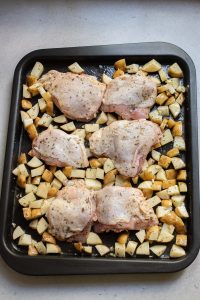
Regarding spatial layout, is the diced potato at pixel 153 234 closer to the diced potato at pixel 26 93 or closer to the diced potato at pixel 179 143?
the diced potato at pixel 179 143

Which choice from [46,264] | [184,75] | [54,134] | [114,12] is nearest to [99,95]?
[54,134]

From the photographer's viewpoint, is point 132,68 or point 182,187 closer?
point 182,187

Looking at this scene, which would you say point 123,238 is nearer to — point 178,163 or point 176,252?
point 176,252

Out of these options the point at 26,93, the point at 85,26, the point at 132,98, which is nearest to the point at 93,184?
the point at 132,98

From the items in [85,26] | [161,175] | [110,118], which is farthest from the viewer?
[85,26]

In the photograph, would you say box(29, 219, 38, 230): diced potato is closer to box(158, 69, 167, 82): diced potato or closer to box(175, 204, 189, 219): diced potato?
box(175, 204, 189, 219): diced potato

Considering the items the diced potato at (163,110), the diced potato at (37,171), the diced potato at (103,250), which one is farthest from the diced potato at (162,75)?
the diced potato at (103,250)

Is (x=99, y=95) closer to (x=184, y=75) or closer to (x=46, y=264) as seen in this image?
(x=184, y=75)

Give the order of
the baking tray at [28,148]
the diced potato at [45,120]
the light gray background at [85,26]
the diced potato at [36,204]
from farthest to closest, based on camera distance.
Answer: the light gray background at [85,26] < the diced potato at [45,120] < the diced potato at [36,204] < the baking tray at [28,148]
